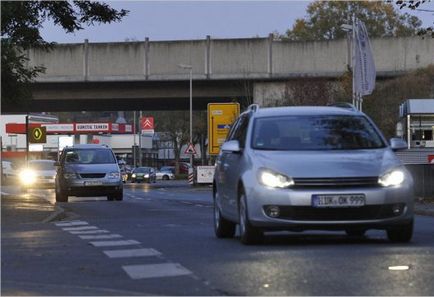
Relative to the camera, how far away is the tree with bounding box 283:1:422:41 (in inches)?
3629

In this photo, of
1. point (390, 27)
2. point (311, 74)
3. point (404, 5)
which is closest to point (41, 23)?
point (404, 5)

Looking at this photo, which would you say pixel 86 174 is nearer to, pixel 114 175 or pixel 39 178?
pixel 114 175

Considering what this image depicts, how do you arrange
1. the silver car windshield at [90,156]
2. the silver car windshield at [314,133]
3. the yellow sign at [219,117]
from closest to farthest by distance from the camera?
the silver car windshield at [314,133]
the silver car windshield at [90,156]
the yellow sign at [219,117]

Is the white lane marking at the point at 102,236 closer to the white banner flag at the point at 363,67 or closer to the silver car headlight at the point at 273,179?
the silver car headlight at the point at 273,179

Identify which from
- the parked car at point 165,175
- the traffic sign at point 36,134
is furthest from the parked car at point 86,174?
the parked car at point 165,175

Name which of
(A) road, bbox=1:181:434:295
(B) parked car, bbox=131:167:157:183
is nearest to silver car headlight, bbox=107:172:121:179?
(A) road, bbox=1:181:434:295

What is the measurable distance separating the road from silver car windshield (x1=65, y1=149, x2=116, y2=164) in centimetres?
1477

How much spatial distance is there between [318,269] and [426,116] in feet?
77.0

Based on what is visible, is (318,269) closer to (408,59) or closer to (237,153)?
(237,153)

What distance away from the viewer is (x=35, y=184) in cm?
4406

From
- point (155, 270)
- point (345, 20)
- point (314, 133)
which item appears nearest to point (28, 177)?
point (314, 133)

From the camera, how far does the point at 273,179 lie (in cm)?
1073

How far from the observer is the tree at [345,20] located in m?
92.2

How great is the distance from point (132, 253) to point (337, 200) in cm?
242
